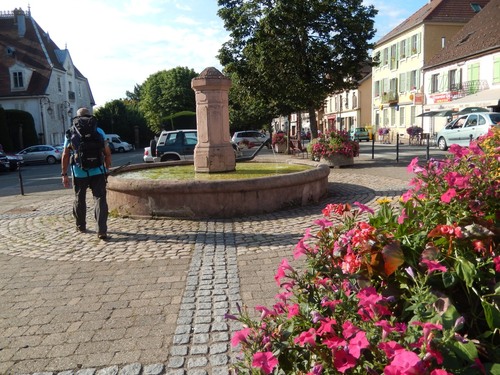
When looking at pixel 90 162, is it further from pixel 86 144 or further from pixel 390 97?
pixel 390 97

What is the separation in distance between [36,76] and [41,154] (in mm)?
14707

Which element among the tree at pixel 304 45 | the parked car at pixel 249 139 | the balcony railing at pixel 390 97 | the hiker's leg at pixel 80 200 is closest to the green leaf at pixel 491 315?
the hiker's leg at pixel 80 200

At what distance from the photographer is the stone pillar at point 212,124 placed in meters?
9.91

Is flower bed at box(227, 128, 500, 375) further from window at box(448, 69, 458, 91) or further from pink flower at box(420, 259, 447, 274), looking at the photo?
window at box(448, 69, 458, 91)

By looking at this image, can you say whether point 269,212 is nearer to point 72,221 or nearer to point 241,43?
point 72,221

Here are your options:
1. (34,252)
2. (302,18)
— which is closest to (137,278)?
(34,252)

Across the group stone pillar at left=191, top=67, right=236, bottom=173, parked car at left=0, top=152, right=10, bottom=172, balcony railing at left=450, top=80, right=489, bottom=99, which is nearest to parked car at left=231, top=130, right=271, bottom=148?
parked car at left=0, top=152, right=10, bottom=172

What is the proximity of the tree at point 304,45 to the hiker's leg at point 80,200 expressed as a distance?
13.7 m

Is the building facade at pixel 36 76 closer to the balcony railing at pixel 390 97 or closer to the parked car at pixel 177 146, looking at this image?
the parked car at pixel 177 146

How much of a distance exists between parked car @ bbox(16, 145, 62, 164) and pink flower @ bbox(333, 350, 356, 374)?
1327 inches

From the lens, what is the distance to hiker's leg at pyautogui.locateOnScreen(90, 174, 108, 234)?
6457 millimetres

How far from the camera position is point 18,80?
138 ft

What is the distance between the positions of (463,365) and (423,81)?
1686 inches

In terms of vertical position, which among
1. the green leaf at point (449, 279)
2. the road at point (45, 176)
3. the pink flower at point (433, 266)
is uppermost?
the pink flower at point (433, 266)
